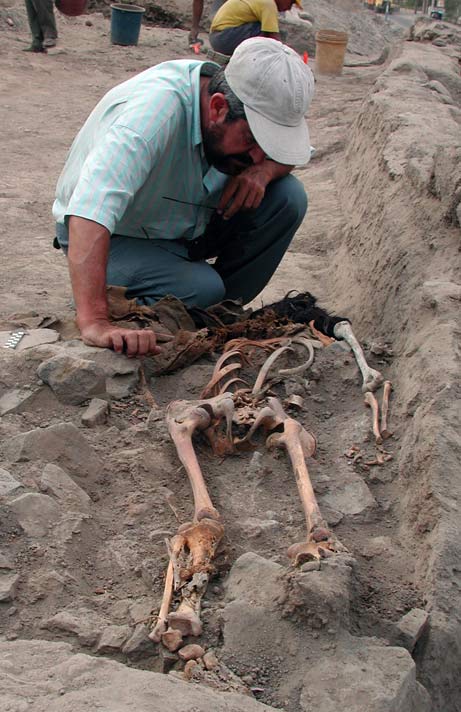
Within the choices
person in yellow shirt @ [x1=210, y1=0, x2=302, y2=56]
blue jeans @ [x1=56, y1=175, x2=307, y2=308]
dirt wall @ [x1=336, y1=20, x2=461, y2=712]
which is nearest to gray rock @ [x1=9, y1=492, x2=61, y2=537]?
dirt wall @ [x1=336, y1=20, x2=461, y2=712]

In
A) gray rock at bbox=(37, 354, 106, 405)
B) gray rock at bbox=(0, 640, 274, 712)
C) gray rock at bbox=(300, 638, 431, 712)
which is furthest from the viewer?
gray rock at bbox=(37, 354, 106, 405)

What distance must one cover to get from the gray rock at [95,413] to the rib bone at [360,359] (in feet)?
3.07

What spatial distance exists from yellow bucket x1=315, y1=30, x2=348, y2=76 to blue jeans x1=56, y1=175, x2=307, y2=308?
8215mm

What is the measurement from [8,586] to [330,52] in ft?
35.1

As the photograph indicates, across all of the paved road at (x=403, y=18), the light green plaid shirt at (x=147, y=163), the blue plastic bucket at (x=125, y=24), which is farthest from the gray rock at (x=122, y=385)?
the paved road at (x=403, y=18)

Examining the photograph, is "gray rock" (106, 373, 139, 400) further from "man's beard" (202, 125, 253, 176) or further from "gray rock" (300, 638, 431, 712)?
"gray rock" (300, 638, 431, 712)

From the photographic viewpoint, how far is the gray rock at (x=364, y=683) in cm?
184

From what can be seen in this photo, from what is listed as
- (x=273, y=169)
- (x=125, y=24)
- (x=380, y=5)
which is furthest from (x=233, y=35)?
(x=380, y=5)

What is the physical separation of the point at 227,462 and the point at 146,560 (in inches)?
24.1

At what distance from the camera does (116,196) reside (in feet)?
10.3

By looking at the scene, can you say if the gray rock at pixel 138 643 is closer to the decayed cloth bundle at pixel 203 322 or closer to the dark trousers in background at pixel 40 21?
the decayed cloth bundle at pixel 203 322

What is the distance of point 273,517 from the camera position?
102 inches

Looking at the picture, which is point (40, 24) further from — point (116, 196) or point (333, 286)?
point (116, 196)

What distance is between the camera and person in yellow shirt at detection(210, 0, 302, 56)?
691 cm
